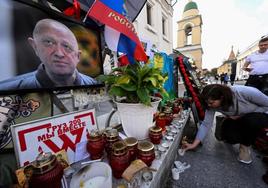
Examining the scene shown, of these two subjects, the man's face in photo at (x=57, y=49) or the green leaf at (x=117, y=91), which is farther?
the green leaf at (x=117, y=91)

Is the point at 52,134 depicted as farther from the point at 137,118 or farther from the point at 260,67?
the point at 260,67

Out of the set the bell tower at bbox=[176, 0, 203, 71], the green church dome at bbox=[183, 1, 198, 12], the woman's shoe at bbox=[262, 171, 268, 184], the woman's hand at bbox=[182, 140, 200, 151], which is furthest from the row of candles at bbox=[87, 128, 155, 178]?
the green church dome at bbox=[183, 1, 198, 12]

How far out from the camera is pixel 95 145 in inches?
26.2

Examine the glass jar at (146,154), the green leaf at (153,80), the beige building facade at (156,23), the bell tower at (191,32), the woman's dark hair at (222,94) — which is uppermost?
the bell tower at (191,32)

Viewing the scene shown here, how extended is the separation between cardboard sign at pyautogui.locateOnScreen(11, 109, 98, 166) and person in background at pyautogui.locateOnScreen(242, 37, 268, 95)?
2.06m

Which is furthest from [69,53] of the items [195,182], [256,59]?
[256,59]

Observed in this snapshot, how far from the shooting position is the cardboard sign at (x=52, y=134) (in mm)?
558

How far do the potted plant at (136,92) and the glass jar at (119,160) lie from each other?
229mm

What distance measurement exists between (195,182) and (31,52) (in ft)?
3.78

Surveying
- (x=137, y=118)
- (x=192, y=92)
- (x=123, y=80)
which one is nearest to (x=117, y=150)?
(x=137, y=118)

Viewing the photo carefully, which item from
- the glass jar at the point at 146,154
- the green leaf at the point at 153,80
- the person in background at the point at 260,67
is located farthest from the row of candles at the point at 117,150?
the person in background at the point at 260,67

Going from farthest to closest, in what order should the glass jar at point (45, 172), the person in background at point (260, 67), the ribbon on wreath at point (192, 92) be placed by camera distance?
the person in background at point (260, 67) → the ribbon on wreath at point (192, 92) → the glass jar at point (45, 172)

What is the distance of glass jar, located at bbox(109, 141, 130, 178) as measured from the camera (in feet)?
1.85

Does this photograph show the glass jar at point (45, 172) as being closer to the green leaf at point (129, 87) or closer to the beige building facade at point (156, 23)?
the green leaf at point (129, 87)
